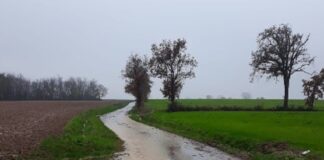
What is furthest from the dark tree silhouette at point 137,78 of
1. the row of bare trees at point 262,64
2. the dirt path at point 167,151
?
the dirt path at point 167,151

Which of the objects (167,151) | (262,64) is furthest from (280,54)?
(167,151)

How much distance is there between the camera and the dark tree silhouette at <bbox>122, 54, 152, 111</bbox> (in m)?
102

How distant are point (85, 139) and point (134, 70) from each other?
3014 inches

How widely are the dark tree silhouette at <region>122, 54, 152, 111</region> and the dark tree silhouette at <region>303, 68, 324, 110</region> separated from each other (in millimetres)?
34673

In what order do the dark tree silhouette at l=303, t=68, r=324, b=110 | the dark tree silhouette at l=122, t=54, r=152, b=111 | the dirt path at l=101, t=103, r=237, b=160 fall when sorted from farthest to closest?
the dark tree silhouette at l=122, t=54, r=152, b=111 → the dark tree silhouette at l=303, t=68, r=324, b=110 → the dirt path at l=101, t=103, r=237, b=160

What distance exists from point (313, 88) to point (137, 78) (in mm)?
38512

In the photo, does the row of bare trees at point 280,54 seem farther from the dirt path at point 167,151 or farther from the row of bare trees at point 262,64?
the dirt path at point 167,151

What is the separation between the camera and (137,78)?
103 m

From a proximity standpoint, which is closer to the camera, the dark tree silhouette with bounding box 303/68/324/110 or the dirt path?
the dirt path

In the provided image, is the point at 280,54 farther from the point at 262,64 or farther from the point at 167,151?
the point at 167,151

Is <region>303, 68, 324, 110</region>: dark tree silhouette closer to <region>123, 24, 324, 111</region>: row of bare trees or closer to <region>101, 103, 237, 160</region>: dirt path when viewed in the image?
<region>123, 24, 324, 111</region>: row of bare trees

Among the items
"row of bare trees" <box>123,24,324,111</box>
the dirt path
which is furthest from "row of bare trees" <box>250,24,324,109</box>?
the dirt path

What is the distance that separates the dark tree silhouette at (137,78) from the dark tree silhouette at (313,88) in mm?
34673

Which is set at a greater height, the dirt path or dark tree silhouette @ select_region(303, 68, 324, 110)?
dark tree silhouette @ select_region(303, 68, 324, 110)
